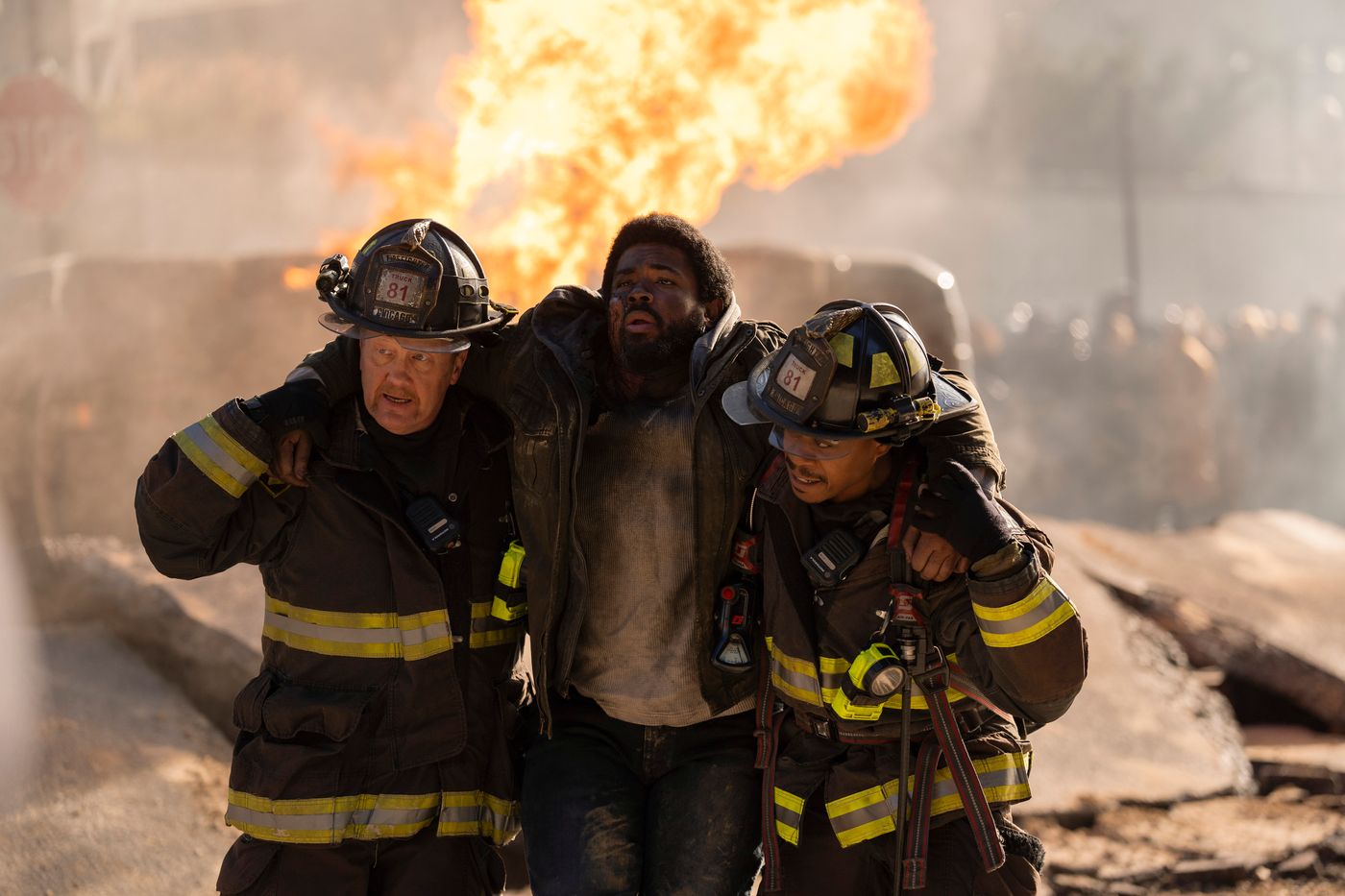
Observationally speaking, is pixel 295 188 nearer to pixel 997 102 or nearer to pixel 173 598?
pixel 173 598

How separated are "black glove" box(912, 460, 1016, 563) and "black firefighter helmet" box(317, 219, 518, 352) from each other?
1.22m

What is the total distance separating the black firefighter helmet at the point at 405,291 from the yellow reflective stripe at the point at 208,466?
1.38 ft

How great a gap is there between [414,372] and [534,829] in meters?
1.16

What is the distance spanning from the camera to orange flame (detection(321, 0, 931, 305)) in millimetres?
6012

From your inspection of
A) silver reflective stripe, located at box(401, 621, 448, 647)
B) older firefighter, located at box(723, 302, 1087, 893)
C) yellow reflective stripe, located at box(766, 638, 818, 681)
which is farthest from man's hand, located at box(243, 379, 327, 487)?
yellow reflective stripe, located at box(766, 638, 818, 681)

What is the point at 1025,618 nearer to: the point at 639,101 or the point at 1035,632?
the point at 1035,632

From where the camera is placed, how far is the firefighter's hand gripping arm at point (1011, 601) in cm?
262

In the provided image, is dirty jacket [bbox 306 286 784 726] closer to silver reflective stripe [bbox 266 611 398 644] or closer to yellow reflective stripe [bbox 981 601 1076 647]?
silver reflective stripe [bbox 266 611 398 644]

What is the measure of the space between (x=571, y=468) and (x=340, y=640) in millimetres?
688

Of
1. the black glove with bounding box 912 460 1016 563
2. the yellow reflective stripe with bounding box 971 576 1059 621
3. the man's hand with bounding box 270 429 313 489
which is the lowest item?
the yellow reflective stripe with bounding box 971 576 1059 621

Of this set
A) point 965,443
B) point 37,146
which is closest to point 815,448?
point 965,443

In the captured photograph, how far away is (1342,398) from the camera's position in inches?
930

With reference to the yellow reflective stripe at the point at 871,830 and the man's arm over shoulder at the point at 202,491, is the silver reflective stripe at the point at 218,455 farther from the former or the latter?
the yellow reflective stripe at the point at 871,830

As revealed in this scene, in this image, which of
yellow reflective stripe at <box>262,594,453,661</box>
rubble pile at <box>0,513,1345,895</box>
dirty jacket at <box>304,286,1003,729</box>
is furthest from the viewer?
rubble pile at <box>0,513,1345,895</box>
